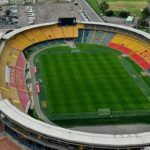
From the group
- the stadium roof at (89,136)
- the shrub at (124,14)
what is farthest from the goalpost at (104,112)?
the shrub at (124,14)

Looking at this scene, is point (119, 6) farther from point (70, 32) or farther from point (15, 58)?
point (15, 58)

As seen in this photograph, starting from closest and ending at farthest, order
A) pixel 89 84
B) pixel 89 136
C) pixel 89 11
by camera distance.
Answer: pixel 89 136 < pixel 89 84 < pixel 89 11

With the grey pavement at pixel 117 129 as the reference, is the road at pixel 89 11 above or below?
above

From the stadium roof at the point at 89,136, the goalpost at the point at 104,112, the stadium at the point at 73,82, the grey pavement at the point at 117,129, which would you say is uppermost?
the stadium roof at the point at 89,136

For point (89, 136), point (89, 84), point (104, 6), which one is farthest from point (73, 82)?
point (104, 6)

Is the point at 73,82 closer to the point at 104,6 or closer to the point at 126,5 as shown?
the point at 104,6

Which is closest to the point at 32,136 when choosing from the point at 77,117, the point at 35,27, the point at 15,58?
the point at 77,117

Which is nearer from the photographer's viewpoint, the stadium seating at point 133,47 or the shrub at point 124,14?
the stadium seating at point 133,47

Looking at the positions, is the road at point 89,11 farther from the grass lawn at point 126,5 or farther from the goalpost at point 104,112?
the goalpost at point 104,112
